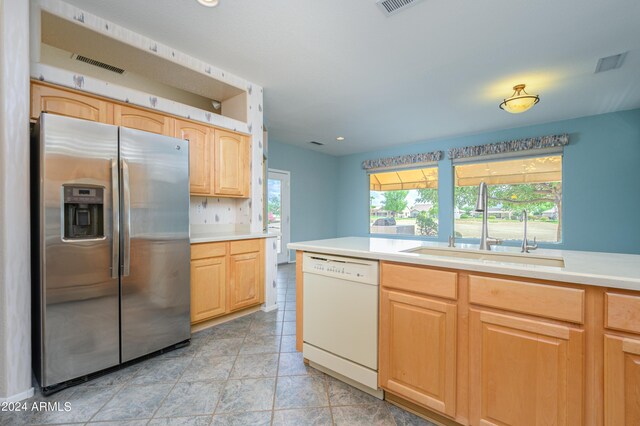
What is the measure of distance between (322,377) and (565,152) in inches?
196

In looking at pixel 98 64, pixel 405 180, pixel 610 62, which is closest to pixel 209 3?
pixel 98 64

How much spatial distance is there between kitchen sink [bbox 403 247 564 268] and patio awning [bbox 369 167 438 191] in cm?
416

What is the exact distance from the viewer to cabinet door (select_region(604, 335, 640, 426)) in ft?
3.37

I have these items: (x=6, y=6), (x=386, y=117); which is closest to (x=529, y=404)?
(x=6, y=6)

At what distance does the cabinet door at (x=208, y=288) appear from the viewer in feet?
8.56

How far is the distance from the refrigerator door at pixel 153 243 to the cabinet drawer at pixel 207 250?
232 millimetres

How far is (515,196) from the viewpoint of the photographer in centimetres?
494

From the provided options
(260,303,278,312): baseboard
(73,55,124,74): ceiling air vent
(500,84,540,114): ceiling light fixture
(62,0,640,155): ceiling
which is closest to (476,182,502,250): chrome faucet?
(62,0,640,155): ceiling

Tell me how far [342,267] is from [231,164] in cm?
201

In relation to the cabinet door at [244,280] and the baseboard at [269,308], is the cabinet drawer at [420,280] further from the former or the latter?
the baseboard at [269,308]

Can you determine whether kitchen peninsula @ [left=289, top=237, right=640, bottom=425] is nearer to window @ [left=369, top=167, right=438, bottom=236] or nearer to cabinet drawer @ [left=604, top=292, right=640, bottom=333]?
cabinet drawer @ [left=604, top=292, right=640, bottom=333]

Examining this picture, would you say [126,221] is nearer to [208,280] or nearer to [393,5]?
[208,280]

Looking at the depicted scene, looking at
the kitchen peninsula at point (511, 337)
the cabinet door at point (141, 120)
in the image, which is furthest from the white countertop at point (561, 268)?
the cabinet door at point (141, 120)

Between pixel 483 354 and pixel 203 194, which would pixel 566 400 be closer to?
pixel 483 354
